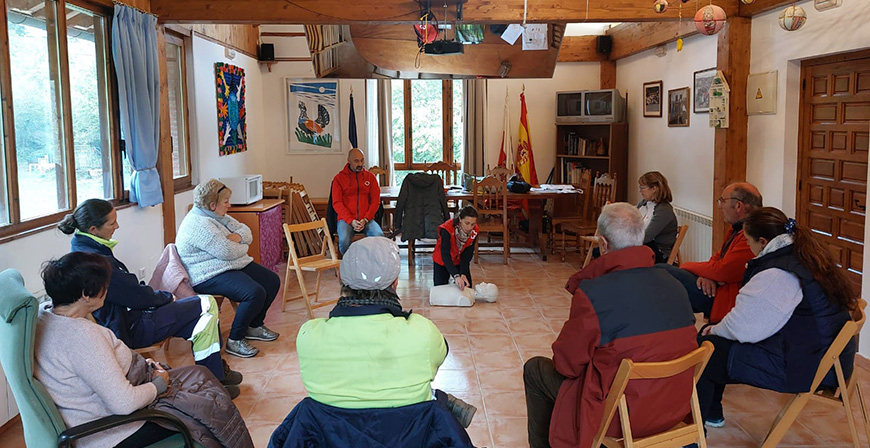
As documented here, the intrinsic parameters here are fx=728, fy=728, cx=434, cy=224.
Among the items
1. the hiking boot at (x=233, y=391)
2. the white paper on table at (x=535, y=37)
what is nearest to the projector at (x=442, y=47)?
the white paper on table at (x=535, y=37)

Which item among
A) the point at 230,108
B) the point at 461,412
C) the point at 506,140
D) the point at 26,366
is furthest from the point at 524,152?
the point at 26,366

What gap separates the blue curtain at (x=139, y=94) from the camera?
16.3 feet

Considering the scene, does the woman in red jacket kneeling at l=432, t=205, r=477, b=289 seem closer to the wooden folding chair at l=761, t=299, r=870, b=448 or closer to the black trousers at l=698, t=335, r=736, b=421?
the black trousers at l=698, t=335, r=736, b=421

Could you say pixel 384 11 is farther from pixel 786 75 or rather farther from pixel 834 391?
pixel 834 391

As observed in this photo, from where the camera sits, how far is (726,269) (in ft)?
11.9

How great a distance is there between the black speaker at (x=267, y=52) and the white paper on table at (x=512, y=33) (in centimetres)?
369

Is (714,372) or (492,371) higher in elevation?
(714,372)

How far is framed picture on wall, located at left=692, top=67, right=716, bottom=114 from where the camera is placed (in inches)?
267

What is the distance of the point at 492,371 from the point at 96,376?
2521 millimetres

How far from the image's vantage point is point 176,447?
249 centimetres

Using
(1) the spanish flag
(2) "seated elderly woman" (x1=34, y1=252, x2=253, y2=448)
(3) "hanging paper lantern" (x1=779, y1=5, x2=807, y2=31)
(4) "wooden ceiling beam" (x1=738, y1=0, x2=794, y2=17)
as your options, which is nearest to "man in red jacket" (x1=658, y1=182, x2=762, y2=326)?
(3) "hanging paper lantern" (x1=779, y1=5, x2=807, y2=31)

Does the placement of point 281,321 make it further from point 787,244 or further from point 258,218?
point 787,244

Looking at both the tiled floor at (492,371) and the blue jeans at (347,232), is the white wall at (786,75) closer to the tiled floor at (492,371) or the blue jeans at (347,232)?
the tiled floor at (492,371)

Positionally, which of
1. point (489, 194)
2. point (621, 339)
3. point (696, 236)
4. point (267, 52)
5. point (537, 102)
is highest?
point (267, 52)
